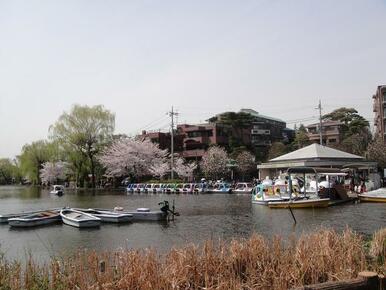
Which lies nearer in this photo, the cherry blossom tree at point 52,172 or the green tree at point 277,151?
the green tree at point 277,151

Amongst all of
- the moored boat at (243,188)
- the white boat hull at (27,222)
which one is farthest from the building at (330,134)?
the white boat hull at (27,222)

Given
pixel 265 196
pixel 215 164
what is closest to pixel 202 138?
pixel 215 164

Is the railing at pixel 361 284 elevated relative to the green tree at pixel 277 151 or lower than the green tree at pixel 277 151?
lower

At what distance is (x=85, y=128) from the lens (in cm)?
7669

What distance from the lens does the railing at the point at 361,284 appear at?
253 inches

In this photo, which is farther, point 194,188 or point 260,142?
point 260,142

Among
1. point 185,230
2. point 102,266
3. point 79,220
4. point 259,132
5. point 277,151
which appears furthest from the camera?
point 259,132

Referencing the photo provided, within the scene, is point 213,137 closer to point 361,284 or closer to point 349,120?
point 349,120

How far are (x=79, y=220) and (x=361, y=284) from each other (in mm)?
20706

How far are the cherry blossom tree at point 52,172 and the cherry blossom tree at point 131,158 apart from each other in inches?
687

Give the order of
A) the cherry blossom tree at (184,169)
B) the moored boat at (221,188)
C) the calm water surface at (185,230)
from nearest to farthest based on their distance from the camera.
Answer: the calm water surface at (185,230)
the moored boat at (221,188)
the cherry blossom tree at (184,169)

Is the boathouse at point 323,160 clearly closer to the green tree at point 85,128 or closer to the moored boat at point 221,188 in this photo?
the moored boat at point 221,188

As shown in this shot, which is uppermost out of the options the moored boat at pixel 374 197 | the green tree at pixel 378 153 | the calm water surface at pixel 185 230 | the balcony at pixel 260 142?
the balcony at pixel 260 142

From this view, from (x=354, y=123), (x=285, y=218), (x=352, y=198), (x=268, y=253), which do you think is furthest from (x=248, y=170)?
(x=268, y=253)
